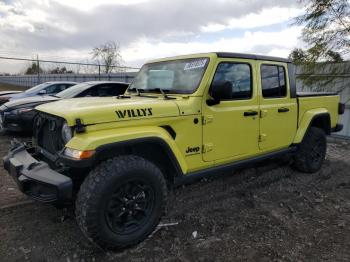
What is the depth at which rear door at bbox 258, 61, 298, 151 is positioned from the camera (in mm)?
4250

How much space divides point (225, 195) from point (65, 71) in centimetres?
2658

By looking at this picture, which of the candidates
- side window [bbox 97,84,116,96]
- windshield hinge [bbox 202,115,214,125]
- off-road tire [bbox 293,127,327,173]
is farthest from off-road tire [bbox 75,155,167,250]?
side window [bbox 97,84,116,96]

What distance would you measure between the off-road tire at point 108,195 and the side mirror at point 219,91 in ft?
3.51

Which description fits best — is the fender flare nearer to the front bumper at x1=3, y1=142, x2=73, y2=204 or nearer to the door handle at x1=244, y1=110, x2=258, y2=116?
→ the front bumper at x1=3, y1=142, x2=73, y2=204

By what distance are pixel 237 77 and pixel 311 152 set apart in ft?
7.33

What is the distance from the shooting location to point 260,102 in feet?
13.7

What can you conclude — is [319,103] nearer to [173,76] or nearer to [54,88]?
[173,76]

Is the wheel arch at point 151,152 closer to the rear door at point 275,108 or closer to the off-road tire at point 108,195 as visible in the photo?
the off-road tire at point 108,195

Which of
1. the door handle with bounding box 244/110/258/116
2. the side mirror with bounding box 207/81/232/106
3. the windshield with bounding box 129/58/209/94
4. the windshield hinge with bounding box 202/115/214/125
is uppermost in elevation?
the windshield with bounding box 129/58/209/94

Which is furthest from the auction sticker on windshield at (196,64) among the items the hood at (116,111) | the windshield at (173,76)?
the hood at (116,111)

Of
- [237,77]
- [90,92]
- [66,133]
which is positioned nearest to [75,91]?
[90,92]

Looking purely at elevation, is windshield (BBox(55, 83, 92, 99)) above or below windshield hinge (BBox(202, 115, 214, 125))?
above

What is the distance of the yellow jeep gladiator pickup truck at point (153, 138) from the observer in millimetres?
2721

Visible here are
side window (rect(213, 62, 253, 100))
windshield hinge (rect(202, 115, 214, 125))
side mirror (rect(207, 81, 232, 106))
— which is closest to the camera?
side mirror (rect(207, 81, 232, 106))
